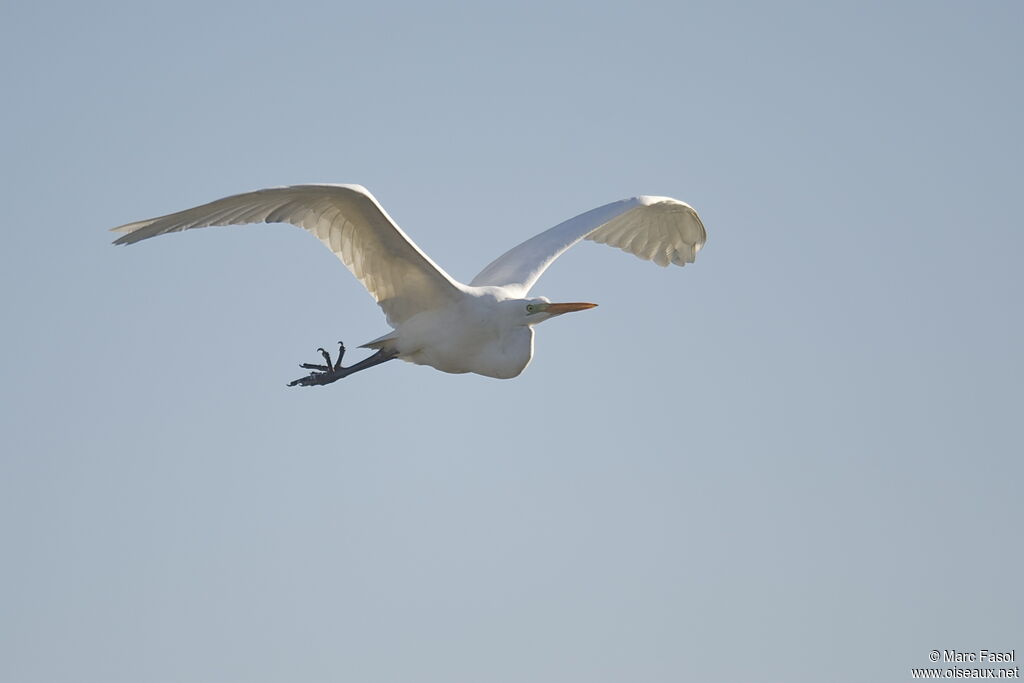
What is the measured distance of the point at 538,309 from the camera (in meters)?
15.0

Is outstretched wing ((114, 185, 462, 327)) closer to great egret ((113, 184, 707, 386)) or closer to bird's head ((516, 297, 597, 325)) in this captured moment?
great egret ((113, 184, 707, 386))

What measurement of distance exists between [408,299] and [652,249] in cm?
A: 525

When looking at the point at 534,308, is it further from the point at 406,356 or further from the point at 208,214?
the point at 208,214

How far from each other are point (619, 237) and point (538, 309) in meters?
4.35

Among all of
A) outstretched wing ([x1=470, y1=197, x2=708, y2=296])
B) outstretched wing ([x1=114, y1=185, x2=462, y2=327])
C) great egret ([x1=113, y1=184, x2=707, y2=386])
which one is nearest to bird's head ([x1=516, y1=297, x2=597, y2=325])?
great egret ([x1=113, y1=184, x2=707, y2=386])

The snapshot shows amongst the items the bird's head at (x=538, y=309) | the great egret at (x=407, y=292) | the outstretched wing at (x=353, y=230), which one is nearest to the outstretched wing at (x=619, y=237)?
the great egret at (x=407, y=292)

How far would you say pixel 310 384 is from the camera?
15445 mm

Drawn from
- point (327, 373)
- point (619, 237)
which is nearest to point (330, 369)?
point (327, 373)

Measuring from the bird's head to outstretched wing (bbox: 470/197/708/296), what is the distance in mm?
555

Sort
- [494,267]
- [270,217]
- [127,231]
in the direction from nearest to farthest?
[127,231], [270,217], [494,267]

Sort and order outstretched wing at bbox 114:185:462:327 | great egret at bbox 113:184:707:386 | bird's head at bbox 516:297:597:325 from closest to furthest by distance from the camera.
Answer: outstretched wing at bbox 114:185:462:327 < great egret at bbox 113:184:707:386 < bird's head at bbox 516:297:597:325

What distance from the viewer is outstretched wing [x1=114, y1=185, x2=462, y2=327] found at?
13188 mm

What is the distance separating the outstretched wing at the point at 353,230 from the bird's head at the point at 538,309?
768 millimetres

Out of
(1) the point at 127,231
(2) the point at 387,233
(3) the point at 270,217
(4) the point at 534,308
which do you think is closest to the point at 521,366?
(4) the point at 534,308
